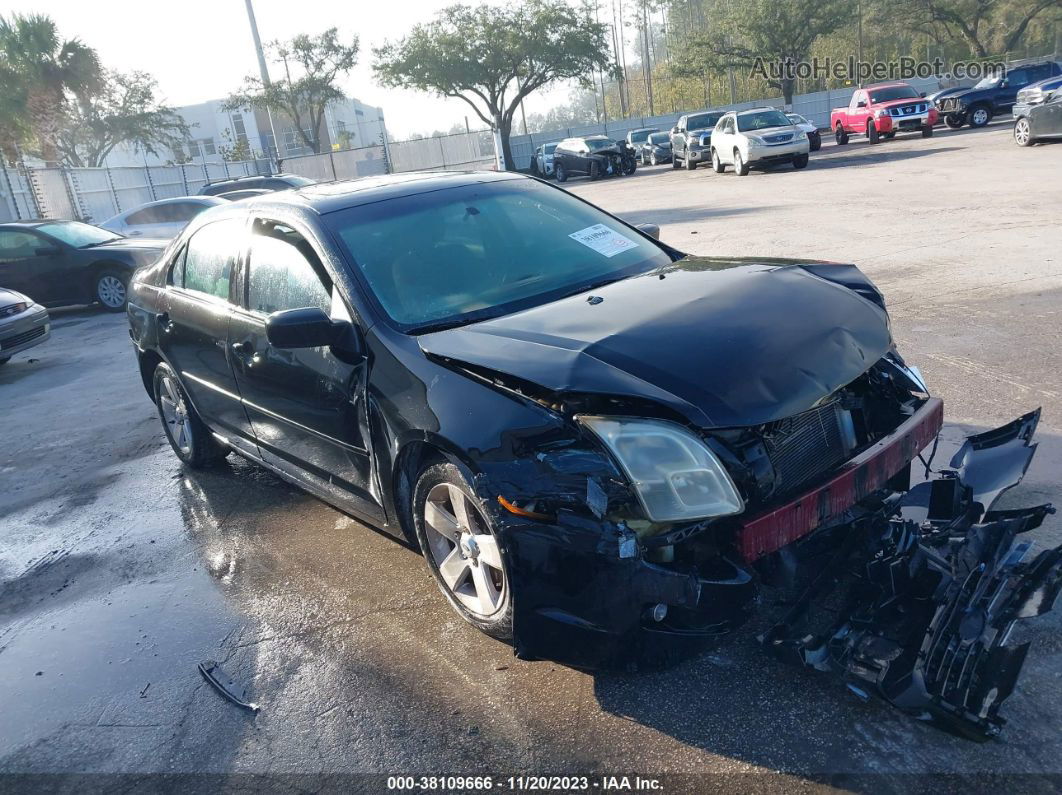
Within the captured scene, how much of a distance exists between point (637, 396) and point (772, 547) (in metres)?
0.60

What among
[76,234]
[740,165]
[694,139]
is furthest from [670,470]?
[694,139]

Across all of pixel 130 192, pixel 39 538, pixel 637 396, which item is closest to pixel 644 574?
pixel 637 396

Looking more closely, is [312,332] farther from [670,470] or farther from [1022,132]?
[1022,132]

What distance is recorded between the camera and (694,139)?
28.6 metres

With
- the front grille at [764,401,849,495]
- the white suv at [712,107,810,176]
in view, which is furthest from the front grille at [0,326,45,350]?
the white suv at [712,107,810,176]

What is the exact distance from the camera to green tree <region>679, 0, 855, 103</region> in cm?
4456

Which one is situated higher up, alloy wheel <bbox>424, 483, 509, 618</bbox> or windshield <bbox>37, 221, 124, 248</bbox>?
windshield <bbox>37, 221, 124, 248</bbox>

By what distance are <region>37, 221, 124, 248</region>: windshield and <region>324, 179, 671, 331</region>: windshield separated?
11.1 meters

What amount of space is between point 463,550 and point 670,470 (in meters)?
0.89

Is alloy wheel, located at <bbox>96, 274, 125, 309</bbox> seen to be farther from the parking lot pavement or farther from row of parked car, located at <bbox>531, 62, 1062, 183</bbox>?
row of parked car, located at <bbox>531, 62, 1062, 183</bbox>

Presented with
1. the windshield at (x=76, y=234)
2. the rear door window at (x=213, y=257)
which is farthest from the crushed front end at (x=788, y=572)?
the windshield at (x=76, y=234)

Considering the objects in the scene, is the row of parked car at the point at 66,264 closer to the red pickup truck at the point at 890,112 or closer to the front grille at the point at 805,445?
the front grille at the point at 805,445

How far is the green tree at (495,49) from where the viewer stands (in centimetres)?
4559

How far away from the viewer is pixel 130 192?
31906 mm
